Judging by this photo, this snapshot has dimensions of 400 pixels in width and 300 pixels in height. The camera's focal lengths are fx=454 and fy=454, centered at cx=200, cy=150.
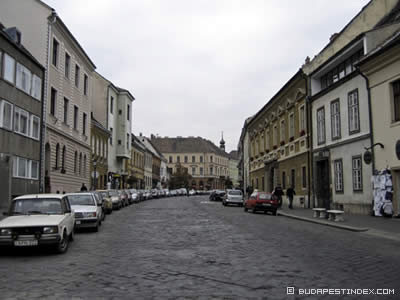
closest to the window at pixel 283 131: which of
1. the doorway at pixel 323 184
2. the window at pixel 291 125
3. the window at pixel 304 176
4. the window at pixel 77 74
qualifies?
the window at pixel 291 125

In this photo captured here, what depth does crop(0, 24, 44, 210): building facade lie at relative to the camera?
24.8 metres

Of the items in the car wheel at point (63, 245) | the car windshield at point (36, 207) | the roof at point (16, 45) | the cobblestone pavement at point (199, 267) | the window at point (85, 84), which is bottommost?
the cobblestone pavement at point (199, 267)

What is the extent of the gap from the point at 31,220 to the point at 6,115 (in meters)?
15.9

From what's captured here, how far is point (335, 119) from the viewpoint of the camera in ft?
91.4

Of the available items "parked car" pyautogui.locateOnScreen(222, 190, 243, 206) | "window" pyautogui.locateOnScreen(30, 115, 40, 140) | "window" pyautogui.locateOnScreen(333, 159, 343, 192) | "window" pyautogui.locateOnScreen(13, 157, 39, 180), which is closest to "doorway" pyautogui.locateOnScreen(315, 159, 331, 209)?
"window" pyautogui.locateOnScreen(333, 159, 343, 192)

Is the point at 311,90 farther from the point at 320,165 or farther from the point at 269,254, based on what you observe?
the point at 269,254

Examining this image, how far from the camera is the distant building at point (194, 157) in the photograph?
137 meters

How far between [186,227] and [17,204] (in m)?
7.25

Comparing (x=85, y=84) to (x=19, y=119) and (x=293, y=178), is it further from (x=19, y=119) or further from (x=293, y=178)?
(x=293, y=178)

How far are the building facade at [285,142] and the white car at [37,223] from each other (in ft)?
74.7

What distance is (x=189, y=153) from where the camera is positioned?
138 meters

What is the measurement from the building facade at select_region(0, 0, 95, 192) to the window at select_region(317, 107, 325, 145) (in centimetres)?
1890

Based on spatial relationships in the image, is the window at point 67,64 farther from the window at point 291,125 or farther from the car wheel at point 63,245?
the car wheel at point 63,245

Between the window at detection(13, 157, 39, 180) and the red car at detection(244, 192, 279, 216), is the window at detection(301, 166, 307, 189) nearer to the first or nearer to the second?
the red car at detection(244, 192, 279, 216)
